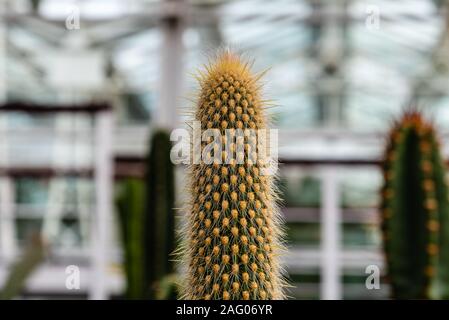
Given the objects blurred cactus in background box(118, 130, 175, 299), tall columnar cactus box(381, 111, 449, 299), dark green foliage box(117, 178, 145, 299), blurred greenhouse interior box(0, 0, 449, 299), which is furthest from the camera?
blurred greenhouse interior box(0, 0, 449, 299)

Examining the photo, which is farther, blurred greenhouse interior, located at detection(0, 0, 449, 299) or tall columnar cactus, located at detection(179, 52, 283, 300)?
blurred greenhouse interior, located at detection(0, 0, 449, 299)

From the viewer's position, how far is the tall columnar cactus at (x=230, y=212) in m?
0.50

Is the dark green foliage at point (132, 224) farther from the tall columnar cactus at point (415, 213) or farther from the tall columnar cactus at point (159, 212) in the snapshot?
the tall columnar cactus at point (415, 213)

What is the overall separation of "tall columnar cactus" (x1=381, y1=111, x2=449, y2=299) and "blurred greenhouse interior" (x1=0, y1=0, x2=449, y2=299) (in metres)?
0.47

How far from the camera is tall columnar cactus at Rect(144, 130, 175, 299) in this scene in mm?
1529

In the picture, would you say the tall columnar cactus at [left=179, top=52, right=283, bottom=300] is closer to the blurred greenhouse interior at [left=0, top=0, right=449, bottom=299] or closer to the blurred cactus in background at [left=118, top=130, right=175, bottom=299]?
the blurred greenhouse interior at [left=0, top=0, right=449, bottom=299]

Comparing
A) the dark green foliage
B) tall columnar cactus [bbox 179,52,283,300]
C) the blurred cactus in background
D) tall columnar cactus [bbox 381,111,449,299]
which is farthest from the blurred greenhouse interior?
tall columnar cactus [bbox 381,111,449,299]

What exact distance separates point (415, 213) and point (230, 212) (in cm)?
76

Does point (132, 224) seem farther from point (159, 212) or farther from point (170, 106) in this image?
point (170, 106)

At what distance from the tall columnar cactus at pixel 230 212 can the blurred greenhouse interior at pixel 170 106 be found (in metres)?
0.36

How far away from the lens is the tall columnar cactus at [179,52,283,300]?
0.50 m

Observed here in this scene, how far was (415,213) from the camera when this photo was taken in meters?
1.19

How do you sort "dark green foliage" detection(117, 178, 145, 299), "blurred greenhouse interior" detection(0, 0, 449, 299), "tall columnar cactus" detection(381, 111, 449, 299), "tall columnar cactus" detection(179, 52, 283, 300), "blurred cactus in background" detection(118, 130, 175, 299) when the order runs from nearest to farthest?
"tall columnar cactus" detection(179, 52, 283, 300)
"tall columnar cactus" detection(381, 111, 449, 299)
"blurred cactus in background" detection(118, 130, 175, 299)
"dark green foliage" detection(117, 178, 145, 299)
"blurred greenhouse interior" detection(0, 0, 449, 299)
